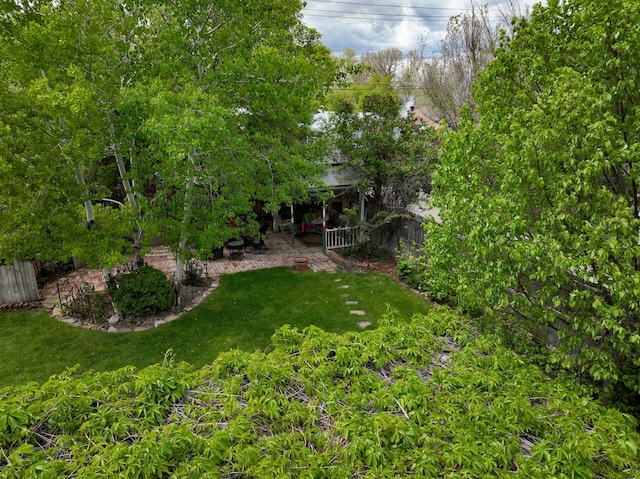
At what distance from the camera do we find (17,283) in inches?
423

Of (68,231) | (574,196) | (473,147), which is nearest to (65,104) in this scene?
(68,231)

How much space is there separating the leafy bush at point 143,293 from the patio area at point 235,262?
84.7 inches

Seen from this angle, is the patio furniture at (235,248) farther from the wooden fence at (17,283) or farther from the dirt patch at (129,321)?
the wooden fence at (17,283)

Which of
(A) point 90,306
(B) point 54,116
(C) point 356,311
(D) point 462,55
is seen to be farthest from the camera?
(D) point 462,55

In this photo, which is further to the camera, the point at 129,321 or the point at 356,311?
the point at 356,311

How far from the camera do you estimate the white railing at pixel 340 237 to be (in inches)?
595

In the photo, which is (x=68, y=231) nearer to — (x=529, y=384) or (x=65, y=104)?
(x=65, y=104)

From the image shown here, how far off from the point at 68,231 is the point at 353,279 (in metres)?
7.81

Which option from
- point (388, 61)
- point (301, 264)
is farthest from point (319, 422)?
point (388, 61)

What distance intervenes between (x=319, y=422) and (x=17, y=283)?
11.0 m

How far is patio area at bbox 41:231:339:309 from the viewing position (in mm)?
12086

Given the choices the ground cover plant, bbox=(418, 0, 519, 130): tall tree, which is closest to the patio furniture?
the ground cover plant

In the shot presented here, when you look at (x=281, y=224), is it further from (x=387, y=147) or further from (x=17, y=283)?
(x=17, y=283)

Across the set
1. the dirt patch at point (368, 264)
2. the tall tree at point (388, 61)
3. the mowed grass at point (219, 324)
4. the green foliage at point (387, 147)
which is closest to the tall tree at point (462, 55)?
the green foliage at point (387, 147)
